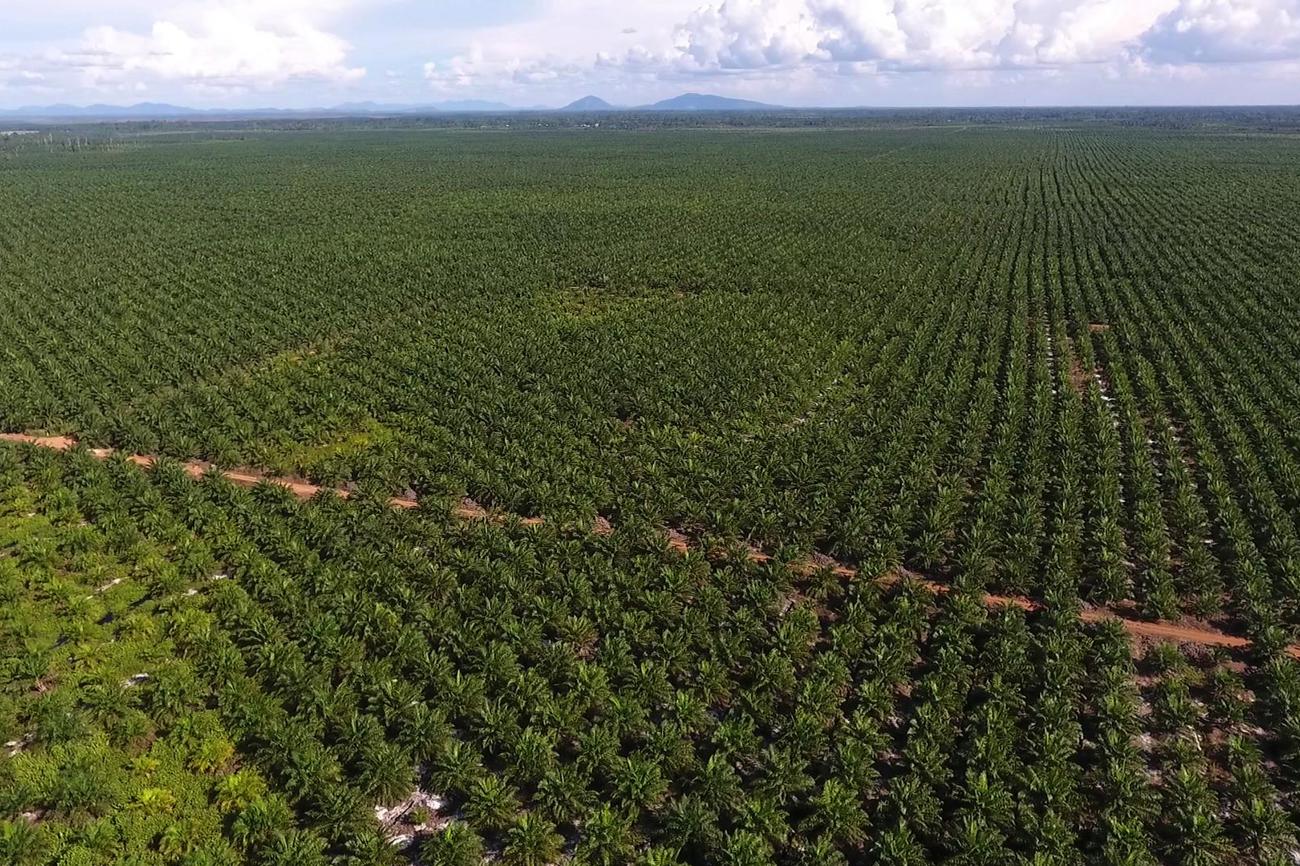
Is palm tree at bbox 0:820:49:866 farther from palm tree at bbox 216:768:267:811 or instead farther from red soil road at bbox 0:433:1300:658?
red soil road at bbox 0:433:1300:658

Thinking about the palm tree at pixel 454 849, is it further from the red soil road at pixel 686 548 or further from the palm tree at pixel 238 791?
the red soil road at pixel 686 548

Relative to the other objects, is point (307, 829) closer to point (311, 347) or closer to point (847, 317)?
point (311, 347)

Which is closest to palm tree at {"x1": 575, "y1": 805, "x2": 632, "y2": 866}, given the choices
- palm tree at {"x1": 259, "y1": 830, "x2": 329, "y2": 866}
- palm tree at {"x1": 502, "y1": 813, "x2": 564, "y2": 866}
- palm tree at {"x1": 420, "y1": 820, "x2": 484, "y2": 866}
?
palm tree at {"x1": 502, "y1": 813, "x2": 564, "y2": 866}

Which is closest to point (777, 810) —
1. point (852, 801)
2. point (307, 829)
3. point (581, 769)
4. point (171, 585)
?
point (852, 801)

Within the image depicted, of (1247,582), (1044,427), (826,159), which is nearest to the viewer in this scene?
(1247,582)

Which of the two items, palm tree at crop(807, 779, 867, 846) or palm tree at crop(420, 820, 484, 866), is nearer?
palm tree at crop(420, 820, 484, 866)

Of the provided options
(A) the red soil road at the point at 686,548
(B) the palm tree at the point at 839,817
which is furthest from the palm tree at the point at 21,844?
(B) the palm tree at the point at 839,817

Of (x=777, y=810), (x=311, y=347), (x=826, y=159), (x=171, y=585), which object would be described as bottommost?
(x=777, y=810)
